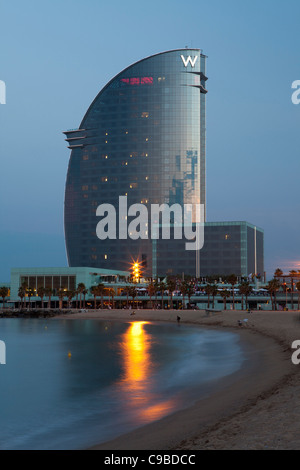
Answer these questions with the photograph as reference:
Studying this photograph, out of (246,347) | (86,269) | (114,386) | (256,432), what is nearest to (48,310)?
(86,269)

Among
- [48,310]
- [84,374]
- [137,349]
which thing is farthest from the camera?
[48,310]

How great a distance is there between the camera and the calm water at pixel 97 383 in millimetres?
25844

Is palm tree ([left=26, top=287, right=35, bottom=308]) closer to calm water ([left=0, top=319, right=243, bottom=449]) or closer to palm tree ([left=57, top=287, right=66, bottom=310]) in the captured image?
palm tree ([left=57, top=287, right=66, bottom=310])

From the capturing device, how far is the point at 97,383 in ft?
132

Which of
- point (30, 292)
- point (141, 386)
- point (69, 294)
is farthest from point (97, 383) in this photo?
point (30, 292)

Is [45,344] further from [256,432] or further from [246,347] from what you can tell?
[256,432]

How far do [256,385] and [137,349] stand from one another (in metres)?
33.6

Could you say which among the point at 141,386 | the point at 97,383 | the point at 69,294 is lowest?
the point at 97,383

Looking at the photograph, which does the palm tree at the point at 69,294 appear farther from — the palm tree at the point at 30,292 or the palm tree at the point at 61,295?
the palm tree at the point at 30,292

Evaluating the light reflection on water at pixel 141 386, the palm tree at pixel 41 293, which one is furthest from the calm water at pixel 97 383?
the palm tree at pixel 41 293

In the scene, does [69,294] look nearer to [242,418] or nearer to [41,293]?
[41,293]

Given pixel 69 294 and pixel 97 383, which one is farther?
pixel 69 294

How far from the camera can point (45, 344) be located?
7312 centimetres

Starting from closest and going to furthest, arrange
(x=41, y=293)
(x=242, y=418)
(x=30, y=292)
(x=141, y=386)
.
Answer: (x=242, y=418), (x=141, y=386), (x=41, y=293), (x=30, y=292)
